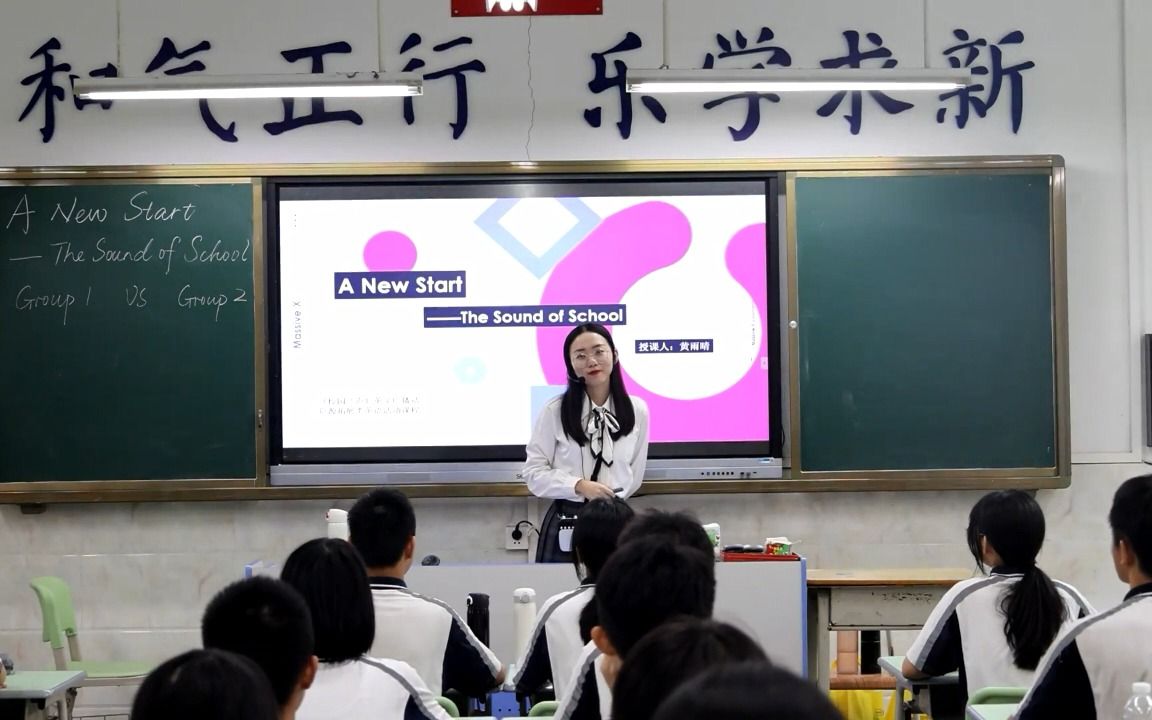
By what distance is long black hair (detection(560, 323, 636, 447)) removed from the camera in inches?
170

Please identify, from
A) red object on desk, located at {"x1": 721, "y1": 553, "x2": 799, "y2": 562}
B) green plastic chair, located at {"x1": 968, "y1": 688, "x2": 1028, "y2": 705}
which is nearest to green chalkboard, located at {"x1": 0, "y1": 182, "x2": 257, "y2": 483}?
red object on desk, located at {"x1": 721, "y1": 553, "x2": 799, "y2": 562}

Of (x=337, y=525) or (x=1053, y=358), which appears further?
(x=1053, y=358)

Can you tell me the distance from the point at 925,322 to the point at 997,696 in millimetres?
2712

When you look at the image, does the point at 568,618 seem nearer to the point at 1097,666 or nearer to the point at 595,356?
the point at 1097,666

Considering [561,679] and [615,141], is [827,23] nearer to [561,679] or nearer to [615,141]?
[615,141]

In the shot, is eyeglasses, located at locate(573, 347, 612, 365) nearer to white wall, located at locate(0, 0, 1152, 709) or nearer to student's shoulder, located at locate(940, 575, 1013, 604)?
white wall, located at locate(0, 0, 1152, 709)

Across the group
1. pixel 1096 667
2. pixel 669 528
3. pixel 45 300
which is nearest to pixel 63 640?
pixel 45 300

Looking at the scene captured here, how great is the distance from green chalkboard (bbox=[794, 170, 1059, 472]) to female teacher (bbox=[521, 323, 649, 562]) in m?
1.10

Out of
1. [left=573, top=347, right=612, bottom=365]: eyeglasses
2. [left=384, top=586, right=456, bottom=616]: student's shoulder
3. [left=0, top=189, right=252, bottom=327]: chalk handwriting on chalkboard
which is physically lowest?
[left=384, top=586, right=456, bottom=616]: student's shoulder

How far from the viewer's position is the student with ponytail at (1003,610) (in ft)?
9.61

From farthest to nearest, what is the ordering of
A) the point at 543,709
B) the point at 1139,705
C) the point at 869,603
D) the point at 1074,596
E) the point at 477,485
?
the point at 477,485
the point at 869,603
the point at 1074,596
the point at 543,709
the point at 1139,705

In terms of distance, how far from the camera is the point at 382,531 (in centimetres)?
288

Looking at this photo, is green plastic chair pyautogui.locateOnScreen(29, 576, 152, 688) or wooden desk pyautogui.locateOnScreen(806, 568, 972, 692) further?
green plastic chair pyautogui.locateOnScreen(29, 576, 152, 688)

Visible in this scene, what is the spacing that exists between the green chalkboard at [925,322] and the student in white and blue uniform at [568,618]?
2493mm
